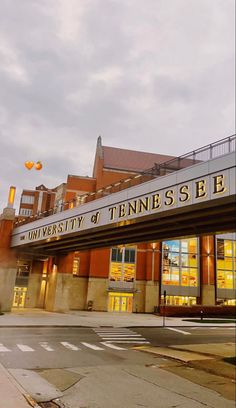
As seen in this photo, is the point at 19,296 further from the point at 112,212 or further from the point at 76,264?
the point at 112,212

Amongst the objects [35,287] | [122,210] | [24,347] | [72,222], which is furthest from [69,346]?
[35,287]

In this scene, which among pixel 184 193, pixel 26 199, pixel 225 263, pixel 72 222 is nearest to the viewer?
pixel 184 193

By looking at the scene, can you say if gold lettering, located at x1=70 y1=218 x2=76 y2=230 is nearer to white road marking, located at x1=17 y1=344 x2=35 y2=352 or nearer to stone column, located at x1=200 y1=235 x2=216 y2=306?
white road marking, located at x1=17 y1=344 x2=35 y2=352

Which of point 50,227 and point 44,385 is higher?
point 50,227

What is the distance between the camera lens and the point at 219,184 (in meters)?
15.2

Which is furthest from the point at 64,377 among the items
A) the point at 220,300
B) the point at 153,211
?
the point at 220,300

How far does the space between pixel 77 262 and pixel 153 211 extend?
33.1m

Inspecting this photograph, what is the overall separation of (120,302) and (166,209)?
34064 millimetres

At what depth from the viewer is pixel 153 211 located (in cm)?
1905

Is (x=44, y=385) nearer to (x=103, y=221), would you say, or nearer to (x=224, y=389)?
(x=224, y=389)

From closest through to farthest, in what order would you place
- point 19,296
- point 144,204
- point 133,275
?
point 144,204
point 19,296
point 133,275

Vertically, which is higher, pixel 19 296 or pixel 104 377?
pixel 19 296

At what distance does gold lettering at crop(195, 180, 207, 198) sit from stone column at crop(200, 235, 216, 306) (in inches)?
1532

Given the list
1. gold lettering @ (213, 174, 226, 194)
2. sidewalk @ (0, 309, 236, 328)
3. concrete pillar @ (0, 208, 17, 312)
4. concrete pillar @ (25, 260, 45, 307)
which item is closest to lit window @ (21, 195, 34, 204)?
concrete pillar @ (25, 260, 45, 307)
